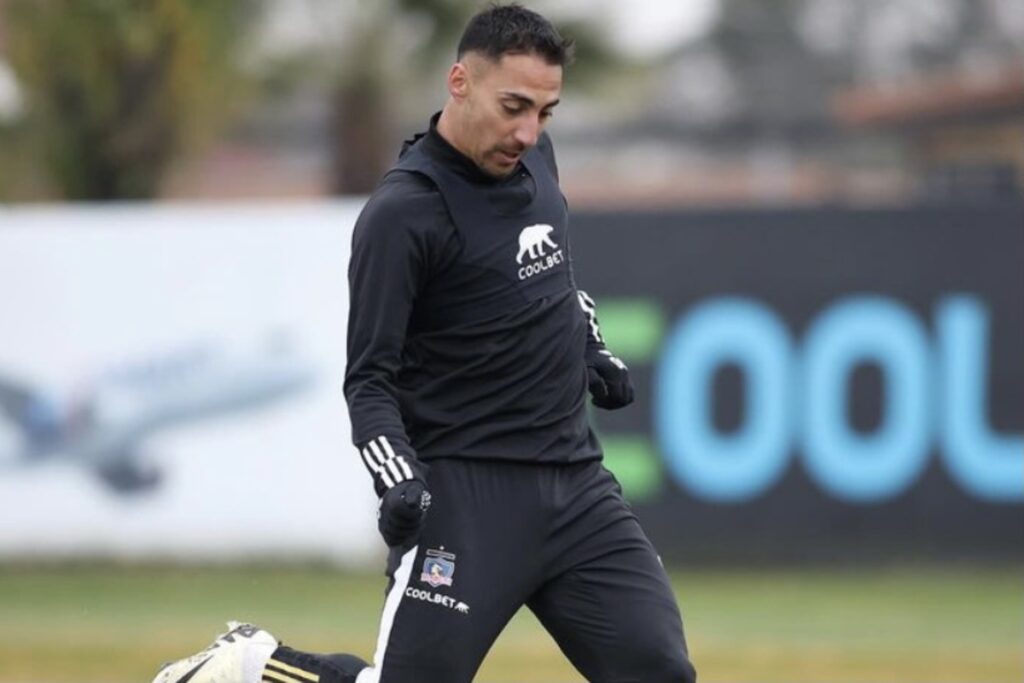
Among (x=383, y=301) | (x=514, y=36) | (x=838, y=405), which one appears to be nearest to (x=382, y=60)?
(x=838, y=405)

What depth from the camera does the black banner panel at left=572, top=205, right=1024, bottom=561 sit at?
14.6 meters

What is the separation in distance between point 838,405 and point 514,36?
27.8 feet

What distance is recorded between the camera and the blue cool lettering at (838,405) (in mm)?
14617

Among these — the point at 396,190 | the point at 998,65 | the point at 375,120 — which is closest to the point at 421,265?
the point at 396,190

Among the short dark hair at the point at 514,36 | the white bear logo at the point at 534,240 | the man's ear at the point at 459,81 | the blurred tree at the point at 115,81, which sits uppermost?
the blurred tree at the point at 115,81

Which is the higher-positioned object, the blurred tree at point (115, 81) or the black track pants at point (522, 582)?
the blurred tree at point (115, 81)

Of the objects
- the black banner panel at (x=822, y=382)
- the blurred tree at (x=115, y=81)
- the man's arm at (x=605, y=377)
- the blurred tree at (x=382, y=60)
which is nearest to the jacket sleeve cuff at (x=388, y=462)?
the man's arm at (x=605, y=377)

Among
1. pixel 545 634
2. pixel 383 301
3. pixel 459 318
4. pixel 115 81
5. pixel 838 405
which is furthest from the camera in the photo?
pixel 115 81

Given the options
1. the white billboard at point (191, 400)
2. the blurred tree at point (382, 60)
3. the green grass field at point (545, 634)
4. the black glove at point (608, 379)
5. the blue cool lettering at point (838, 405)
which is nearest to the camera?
the black glove at point (608, 379)

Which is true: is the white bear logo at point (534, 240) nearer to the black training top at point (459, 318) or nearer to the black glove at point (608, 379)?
the black training top at point (459, 318)

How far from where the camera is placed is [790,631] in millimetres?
12461

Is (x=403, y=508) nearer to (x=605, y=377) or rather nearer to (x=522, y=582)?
(x=522, y=582)

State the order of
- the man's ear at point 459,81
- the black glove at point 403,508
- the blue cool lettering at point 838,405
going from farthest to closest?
1. the blue cool lettering at point 838,405
2. the man's ear at point 459,81
3. the black glove at point 403,508

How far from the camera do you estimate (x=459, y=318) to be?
666cm
